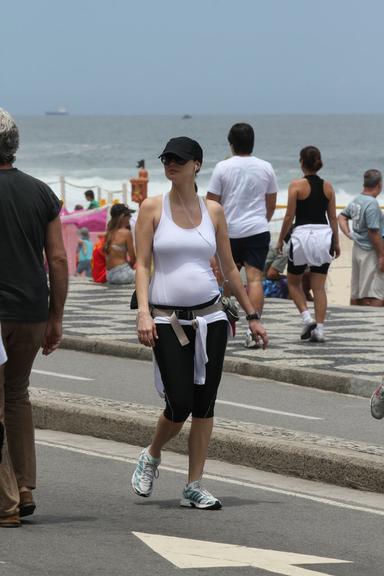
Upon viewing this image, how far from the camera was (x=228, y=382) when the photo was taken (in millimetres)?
12555

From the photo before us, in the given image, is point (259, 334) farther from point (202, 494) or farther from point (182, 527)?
point (182, 527)

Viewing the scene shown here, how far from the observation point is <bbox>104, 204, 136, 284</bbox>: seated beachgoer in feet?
69.1

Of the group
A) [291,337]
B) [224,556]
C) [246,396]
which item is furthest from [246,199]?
[224,556]

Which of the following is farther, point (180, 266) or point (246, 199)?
point (246, 199)

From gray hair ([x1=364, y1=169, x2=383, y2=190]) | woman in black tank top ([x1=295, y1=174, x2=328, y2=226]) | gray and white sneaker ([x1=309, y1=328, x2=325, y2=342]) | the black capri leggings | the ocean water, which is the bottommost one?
gray and white sneaker ([x1=309, y1=328, x2=325, y2=342])

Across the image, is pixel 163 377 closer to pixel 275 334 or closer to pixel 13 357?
pixel 13 357

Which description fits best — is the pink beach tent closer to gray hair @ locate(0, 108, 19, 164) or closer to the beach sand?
the beach sand

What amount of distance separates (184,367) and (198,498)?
64 centimetres

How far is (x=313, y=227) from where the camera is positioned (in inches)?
562

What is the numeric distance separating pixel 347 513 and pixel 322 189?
705 cm

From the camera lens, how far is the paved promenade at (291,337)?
12.4 metres

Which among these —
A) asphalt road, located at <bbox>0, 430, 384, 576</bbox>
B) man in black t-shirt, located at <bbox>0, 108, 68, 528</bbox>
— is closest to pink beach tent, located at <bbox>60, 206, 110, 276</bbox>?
asphalt road, located at <bbox>0, 430, 384, 576</bbox>

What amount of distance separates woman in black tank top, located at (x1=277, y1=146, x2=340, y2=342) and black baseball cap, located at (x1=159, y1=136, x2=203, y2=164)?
666 centimetres

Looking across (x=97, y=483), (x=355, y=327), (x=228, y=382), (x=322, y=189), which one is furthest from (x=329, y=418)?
(x=355, y=327)
